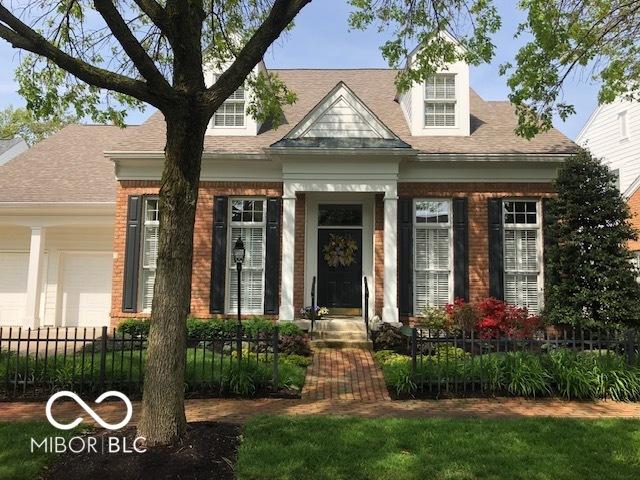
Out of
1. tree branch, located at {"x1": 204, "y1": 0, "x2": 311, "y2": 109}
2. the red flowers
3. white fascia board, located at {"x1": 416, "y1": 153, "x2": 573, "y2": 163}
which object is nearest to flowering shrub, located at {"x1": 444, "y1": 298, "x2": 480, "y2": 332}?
the red flowers

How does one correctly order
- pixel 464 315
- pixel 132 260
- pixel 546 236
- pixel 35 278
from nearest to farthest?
pixel 464 315
pixel 546 236
pixel 132 260
pixel 35 278

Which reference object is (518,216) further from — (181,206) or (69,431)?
(69,431)

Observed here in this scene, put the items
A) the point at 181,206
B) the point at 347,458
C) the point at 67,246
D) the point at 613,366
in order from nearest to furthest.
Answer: the point at 347,458
the point at 181,206
the point at 613,366
the point at 67,246

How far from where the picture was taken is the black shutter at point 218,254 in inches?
470

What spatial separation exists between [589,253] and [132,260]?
1029cm

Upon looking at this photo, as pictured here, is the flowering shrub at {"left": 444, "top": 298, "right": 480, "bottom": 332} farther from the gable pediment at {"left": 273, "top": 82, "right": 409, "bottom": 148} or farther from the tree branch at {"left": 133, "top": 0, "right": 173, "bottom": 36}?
the tree branch at {"left": 133, "top": 0, "right": 173, "bottom": 36}

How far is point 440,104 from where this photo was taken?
13164 mm

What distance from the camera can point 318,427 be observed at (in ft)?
18.2

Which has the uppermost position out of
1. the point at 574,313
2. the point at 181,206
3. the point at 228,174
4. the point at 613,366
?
the point at 228,174

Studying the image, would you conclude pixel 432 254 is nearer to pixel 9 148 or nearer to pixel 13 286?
pixel 13 286

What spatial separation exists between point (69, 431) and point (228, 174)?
7915 mm

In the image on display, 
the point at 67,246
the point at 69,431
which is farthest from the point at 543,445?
the point at 67,246

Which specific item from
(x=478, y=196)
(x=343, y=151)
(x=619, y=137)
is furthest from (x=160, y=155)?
(x=619, y=137)

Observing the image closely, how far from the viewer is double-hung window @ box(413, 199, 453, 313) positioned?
12.0 m
